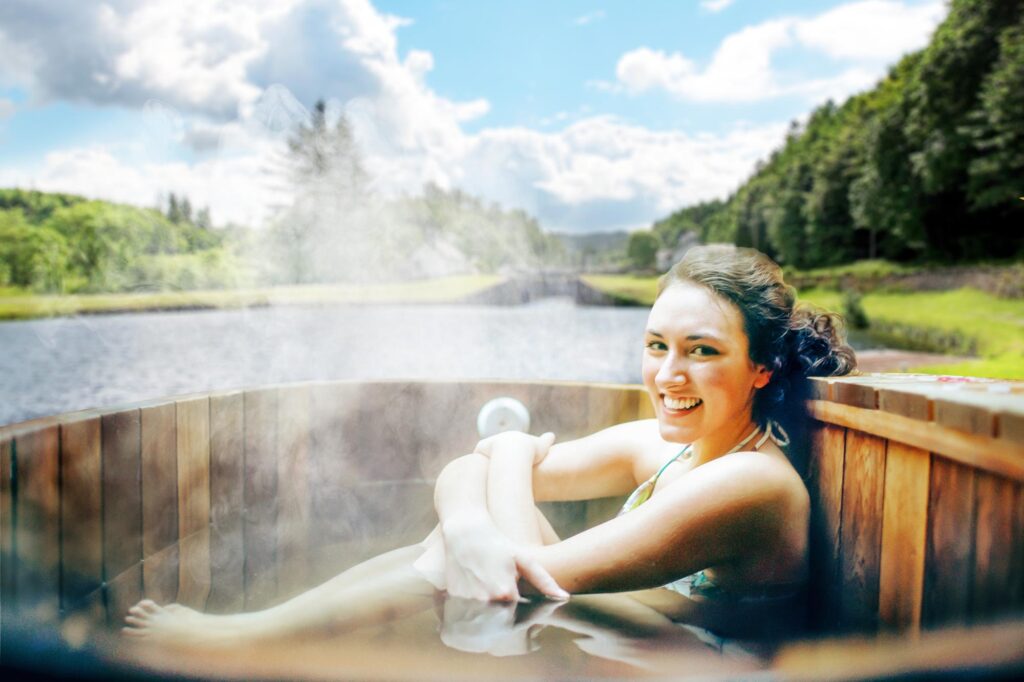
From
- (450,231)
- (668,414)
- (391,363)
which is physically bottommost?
(391,363)

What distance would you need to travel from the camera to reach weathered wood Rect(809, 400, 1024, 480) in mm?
635

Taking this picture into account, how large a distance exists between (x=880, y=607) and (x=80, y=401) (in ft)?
37.4

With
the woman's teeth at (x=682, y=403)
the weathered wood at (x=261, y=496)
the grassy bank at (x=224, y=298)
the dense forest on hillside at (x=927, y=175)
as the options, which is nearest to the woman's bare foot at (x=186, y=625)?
the weathered wood at (x=261, y=496)

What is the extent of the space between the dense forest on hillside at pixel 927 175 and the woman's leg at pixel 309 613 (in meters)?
8.28

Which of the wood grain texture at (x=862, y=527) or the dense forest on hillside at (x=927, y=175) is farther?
the dense forest on hillside at (x=927, y=175)

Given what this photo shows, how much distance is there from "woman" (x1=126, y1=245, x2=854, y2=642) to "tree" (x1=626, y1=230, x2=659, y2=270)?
12.4 feet

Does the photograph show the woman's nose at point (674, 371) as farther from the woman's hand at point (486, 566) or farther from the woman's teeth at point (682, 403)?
the woman's hand at point (486, 566)

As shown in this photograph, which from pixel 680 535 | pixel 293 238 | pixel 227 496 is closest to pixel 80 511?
pixel 227 496

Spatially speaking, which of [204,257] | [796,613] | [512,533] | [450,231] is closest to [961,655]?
[796,613]

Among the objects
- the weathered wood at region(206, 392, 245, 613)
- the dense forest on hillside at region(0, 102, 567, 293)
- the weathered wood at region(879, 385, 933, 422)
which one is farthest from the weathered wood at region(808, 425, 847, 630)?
the dense forest on hillside at region(0, 102, 567, 293)

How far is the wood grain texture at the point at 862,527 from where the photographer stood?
92 centimetres

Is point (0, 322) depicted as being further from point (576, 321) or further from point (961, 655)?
point (961, 655)

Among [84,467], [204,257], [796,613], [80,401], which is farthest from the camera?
[80,401]

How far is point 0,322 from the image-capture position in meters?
10.6
